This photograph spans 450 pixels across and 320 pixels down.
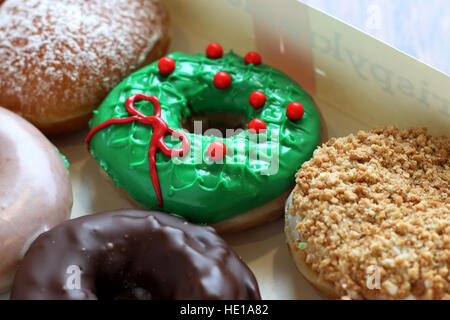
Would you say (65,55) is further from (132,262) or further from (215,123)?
(132,262)

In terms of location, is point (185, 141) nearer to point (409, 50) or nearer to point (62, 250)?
point (62, 250)

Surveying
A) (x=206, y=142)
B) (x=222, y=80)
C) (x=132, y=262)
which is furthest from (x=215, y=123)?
(x=132, y=262)

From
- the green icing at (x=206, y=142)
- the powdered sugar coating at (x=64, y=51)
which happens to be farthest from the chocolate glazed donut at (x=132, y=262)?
the powdered sugar coating at (x=64, y=51)

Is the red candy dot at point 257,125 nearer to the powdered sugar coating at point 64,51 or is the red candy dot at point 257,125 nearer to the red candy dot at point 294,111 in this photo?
the red candy dot at point 294,111

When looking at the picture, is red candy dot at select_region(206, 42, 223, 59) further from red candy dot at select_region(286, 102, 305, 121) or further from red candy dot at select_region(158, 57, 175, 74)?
red candy dot at select_region(286, 102, 305, 121)

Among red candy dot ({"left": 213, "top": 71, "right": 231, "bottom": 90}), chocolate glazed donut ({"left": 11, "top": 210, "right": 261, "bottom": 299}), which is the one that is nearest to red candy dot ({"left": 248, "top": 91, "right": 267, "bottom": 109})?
red candy dot ({"left": 213, "top": 71, "right": 231, "bottom": 90})
